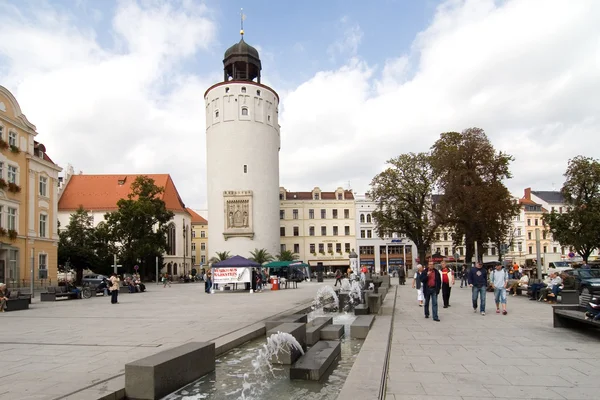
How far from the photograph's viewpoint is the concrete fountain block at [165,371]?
605 centimetres

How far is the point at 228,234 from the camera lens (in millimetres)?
65625

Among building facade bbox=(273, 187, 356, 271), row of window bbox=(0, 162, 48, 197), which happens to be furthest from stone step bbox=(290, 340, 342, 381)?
building facade bbox=(273, 187, 356, 271)

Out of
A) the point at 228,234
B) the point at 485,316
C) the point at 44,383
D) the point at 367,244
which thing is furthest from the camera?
the point at 367,244

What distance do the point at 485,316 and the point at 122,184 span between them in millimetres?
76169

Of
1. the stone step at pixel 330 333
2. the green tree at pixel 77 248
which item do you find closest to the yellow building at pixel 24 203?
the green tree at pixel 77 248

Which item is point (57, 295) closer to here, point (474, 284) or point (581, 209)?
point (474, 284)

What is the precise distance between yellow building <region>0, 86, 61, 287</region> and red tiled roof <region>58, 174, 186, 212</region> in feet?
125

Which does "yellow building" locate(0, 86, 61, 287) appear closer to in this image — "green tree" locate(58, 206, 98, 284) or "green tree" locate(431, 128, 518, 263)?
"green tree" locate(58, 206, 98, 284)

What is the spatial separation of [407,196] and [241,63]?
3267 cm

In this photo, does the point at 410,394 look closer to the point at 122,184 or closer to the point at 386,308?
the point at 386,308

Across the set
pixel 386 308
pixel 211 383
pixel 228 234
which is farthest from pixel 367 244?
pixel 211 383

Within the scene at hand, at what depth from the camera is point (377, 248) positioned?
80.4m

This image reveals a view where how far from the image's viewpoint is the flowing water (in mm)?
6371

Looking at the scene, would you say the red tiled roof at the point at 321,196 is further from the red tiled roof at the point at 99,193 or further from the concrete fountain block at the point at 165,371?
the concrete fountain block at the point at 165,371
